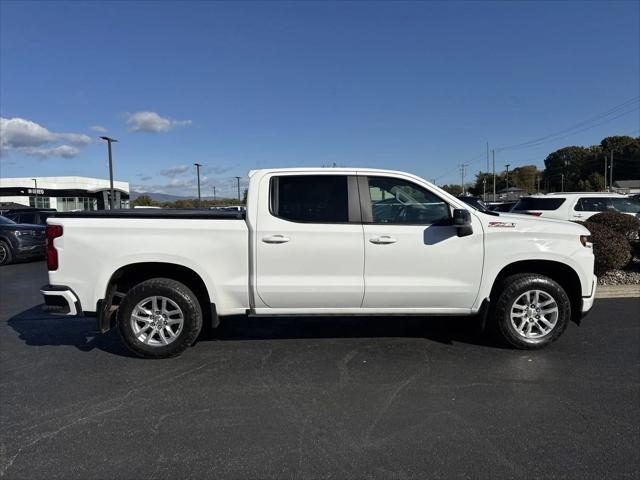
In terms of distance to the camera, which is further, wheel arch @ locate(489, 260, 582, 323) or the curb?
the curb

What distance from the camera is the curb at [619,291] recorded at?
23.9 ft

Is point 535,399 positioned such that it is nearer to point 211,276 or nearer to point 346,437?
point 346,437

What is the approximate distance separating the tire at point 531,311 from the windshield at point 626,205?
367 inches

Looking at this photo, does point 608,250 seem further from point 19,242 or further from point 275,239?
point 19,242

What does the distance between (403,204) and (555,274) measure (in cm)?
187

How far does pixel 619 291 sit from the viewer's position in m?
7.36

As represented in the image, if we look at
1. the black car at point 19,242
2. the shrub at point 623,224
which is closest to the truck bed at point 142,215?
the shrub at point 623,224

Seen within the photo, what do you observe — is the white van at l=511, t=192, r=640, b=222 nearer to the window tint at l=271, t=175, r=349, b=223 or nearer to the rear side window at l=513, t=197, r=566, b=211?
the rear side window at l=513, t=197, r=566, b=211

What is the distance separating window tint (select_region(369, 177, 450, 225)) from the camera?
461 cm

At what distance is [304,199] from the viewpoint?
4.62 m

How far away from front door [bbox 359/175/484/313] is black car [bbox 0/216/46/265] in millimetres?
11739

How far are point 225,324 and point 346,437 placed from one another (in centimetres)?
309

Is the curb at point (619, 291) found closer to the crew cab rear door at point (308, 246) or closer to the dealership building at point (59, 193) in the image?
the crew cab rear door at point (308, 246)

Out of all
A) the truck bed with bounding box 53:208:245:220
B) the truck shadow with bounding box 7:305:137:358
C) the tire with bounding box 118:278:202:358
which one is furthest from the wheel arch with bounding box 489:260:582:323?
the truck shadow with bounding box 7:305:137:358
